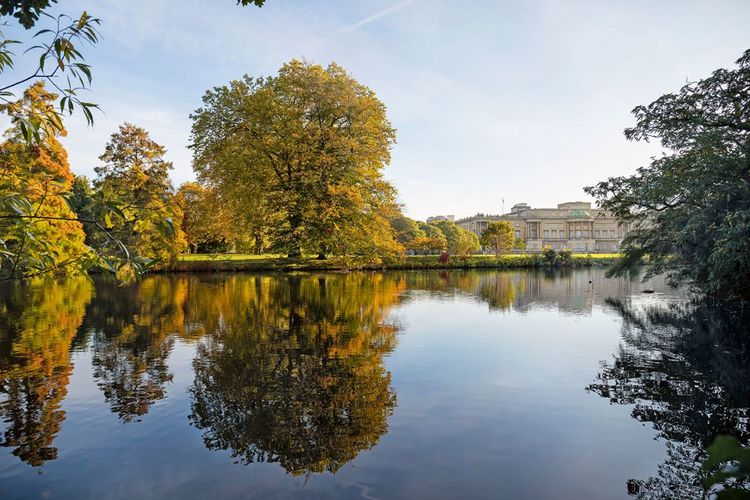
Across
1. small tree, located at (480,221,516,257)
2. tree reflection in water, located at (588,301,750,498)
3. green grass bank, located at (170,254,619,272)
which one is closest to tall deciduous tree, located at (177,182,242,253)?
green grass bank, located at (170,254,619,272)

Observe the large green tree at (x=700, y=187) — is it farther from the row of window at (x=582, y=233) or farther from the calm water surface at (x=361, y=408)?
the row of window at (x=582, y=233)

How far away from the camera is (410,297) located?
72.2ft

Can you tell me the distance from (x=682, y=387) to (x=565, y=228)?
115641 mm

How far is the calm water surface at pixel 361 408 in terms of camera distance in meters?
4.84

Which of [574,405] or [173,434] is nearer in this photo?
[173,434]

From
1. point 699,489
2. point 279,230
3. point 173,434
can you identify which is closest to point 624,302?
point 699,489

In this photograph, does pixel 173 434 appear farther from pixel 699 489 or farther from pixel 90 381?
pixel 699 489

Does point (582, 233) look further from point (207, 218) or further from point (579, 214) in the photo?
point (207, 218)

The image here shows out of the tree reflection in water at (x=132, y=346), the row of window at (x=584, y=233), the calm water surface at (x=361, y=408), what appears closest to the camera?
the calm water surface at (x=361, y=408)

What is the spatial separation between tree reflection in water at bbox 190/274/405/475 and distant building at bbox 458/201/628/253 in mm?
105702

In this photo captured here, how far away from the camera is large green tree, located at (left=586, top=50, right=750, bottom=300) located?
1449 cm

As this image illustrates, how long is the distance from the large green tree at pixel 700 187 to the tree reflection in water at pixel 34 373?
15.3 meters

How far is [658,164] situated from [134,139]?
39.1 meters

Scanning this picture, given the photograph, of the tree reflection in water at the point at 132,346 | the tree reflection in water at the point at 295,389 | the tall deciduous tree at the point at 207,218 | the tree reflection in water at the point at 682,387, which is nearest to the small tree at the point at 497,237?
the tall deciduous tree at the point at 207,218
